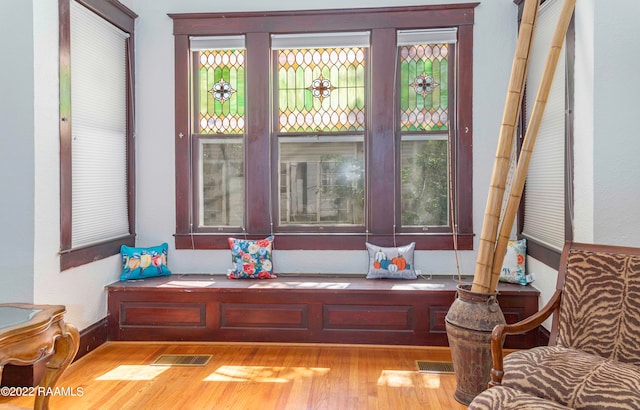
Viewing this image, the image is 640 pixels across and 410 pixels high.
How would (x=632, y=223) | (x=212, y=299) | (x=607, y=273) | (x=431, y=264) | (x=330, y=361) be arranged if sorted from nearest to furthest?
1. (x=607, y=273)
2. (x=632, y=223)
3. (x=330, y=361)
4. (x=212, y=299)
5. (x=431, y=264)

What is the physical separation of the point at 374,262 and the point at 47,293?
2.60m

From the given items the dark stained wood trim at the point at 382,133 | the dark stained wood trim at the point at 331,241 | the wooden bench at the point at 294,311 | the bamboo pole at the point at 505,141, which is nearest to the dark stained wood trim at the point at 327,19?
the dark stained wood trim at the point at 382,133

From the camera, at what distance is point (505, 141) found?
3025 mm

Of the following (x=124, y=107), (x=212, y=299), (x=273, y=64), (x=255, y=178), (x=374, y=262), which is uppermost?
(x=273, y=64)

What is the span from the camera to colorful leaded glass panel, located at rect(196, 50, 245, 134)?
4.76 metres

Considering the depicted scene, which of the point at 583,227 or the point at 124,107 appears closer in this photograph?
the point at 583,227

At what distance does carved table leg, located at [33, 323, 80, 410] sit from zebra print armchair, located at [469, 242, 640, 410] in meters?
1.87

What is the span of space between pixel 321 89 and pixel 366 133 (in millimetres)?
603

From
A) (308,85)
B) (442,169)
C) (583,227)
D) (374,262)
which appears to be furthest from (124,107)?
(583,227)

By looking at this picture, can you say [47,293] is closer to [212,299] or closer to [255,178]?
[212,299]

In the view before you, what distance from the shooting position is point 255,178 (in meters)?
4.70

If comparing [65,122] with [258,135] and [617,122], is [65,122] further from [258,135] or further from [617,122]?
[617,122]

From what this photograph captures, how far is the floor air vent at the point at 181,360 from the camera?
3.71 m

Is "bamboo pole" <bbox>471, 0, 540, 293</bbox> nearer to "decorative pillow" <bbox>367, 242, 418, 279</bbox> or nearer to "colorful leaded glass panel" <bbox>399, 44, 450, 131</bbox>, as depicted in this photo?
"decorative pillow" <bbox>367, 242, 418, 279</bbox>
